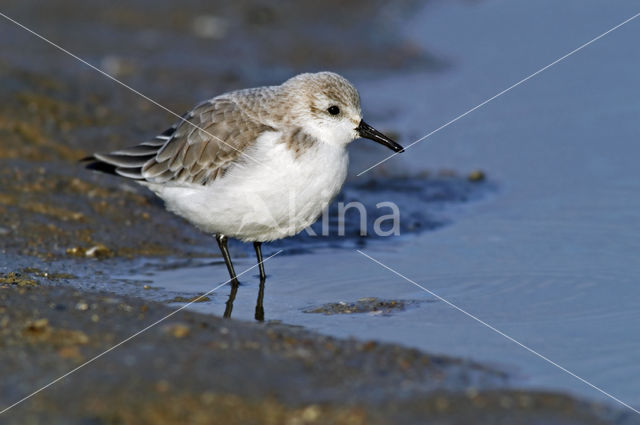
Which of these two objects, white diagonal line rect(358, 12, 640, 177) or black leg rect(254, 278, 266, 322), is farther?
white diagonal line rect(358, 12, 640, 177)

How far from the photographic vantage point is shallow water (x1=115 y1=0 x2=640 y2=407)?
629 centimetres

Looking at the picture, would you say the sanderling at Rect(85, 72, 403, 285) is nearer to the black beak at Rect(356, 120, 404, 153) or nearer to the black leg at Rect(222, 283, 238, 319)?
the black beak at Rect(356, 120, 404, 153)

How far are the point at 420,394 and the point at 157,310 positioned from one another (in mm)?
2076

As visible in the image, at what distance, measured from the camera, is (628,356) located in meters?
5.94

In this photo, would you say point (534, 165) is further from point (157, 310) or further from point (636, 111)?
point (157, 310)

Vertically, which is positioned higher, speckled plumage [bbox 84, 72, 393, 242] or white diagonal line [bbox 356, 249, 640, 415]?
speckled plumage [bbox 84, 72, 393, 242]

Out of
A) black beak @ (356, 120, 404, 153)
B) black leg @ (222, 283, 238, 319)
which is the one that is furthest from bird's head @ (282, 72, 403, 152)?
black leg @ (222, 283, 238, 319)

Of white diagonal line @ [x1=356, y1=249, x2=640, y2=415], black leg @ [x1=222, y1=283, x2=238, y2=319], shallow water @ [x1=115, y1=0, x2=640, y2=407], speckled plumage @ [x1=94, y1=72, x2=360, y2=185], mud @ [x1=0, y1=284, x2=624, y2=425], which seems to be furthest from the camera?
speckled plumage @ [x1=94, y1=72, x2=360, y2=185]

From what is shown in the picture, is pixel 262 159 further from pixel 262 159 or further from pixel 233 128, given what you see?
pixel 233 128

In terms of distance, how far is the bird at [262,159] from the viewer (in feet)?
23.4

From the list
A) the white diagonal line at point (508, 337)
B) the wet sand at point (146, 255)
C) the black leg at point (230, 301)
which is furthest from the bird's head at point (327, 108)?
the wet sand at point (146, 255)

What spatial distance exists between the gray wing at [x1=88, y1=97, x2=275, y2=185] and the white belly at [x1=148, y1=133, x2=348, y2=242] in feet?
0.53

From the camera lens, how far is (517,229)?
8.89m

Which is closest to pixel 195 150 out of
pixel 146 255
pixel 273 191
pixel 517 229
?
pixel 273 191
